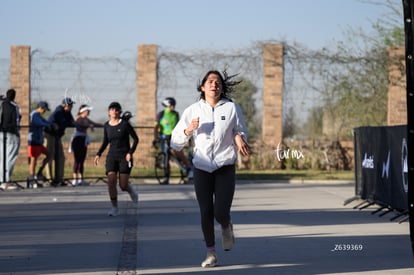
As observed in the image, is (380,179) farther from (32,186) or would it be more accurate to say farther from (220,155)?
(32,186)

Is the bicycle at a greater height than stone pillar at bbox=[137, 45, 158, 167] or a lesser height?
lesser

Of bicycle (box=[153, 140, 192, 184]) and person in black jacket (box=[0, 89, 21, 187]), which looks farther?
bicycle (box=[153, 140, 192, 184])

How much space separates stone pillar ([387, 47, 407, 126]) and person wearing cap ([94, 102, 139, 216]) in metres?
13.9

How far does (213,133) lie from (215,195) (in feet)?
1.99

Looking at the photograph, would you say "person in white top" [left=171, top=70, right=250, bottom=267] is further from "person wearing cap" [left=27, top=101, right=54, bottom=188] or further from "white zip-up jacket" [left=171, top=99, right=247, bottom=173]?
"person wearing cap" [left=27, top=101, right=54, bottom=188]

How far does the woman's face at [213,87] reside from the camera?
1023 cm

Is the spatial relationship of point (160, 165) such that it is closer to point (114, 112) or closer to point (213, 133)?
point (114, 112)

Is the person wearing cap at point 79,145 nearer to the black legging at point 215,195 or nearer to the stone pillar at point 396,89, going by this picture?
the stone pillar at point 396,89

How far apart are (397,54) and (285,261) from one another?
61.7ft

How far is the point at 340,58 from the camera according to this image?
29609 mm

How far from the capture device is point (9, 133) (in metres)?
21.8

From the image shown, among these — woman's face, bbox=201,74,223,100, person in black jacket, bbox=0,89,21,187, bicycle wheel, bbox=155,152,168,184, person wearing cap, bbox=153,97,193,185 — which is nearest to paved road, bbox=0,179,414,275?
woman's face, bbox=201,74,223,100

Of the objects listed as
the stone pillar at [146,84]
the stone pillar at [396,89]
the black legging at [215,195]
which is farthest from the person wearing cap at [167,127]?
the black legging at [215,195]

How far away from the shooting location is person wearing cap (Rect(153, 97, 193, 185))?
23.4 meters
